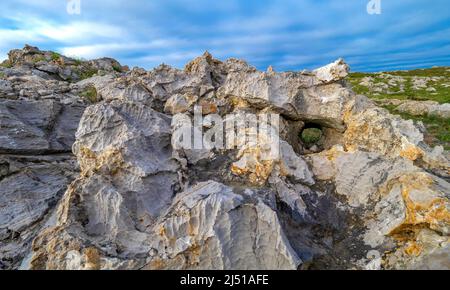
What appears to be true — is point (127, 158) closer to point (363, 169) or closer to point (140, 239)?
point (140, 239)

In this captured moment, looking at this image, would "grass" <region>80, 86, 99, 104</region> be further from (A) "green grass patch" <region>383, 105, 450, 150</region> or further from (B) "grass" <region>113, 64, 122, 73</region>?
(A) "green grass patch" <region>383, 105, 450, 150</region>

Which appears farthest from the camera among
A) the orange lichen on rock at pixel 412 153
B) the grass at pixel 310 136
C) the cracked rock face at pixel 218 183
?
the grass at pixel 310 136

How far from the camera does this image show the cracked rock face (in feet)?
27.0

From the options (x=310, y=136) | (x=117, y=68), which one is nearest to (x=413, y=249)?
(x=310, y=136)

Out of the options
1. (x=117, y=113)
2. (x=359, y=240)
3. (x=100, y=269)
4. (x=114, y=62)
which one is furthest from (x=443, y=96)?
(x=100, y=269)

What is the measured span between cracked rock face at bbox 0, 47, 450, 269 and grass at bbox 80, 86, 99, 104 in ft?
6.98

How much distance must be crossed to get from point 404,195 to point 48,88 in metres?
17.0

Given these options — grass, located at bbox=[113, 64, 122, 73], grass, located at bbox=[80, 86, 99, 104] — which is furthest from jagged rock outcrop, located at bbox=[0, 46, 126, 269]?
grass, located at bbox=[113, 64, 122, 73]

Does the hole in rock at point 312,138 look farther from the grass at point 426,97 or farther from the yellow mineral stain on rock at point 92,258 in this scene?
the yellow mineral stain on rock at point 92,258

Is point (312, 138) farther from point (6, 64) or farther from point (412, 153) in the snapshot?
point (6, 64)

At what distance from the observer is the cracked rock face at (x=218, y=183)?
27.0 feet

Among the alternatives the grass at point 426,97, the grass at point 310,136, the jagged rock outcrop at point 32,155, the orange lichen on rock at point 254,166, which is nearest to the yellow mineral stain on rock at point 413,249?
the orange lichen on rock at point 254,166

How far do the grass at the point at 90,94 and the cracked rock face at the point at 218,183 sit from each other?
83.8 inches

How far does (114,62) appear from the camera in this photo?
33875 millimetres
